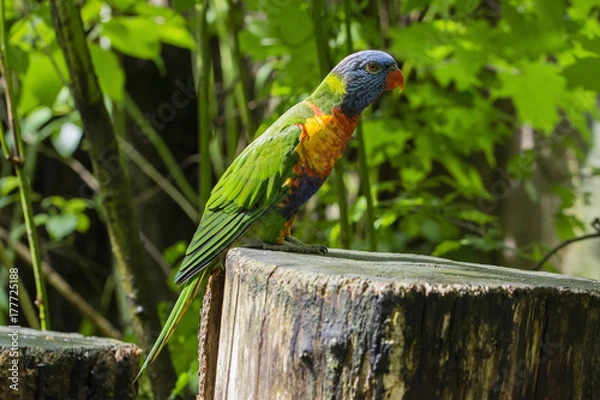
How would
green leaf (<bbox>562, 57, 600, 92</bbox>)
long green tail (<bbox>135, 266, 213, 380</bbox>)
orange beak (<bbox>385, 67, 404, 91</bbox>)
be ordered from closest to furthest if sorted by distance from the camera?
long green tail (<bbox>135, 266, 213, 380</bbox>), orange beak (<bbox>385, 67, 404, 91</bbox>), green leaf (<bbox>562, 57, 600, 92</bbox>)

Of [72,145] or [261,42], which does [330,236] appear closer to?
[261,42]

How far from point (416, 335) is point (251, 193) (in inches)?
32.9

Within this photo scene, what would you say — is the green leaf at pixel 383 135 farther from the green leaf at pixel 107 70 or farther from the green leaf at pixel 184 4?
the green leaf at pixel 184 4

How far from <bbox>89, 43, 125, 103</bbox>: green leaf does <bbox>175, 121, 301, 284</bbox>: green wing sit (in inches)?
54.4

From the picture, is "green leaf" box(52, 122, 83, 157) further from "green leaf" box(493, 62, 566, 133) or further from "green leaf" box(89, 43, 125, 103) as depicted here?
"green leaf" box(493, 62, 566, 133)

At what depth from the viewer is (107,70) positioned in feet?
11.2

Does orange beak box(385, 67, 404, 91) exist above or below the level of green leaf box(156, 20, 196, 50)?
below

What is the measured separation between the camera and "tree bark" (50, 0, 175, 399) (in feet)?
9.71

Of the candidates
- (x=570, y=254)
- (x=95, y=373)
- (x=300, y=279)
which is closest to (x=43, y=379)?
(x=95, y=373)

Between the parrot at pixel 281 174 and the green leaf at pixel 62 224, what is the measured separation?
2013 millimetres

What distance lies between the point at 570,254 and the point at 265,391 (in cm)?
445

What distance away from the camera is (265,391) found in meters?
1.79

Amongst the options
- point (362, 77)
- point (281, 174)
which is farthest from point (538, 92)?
point (281, 174)

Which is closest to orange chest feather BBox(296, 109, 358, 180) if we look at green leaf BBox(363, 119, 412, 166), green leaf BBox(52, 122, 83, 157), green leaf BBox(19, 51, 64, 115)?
green leaf BBox(363, 119, 412, 166)
